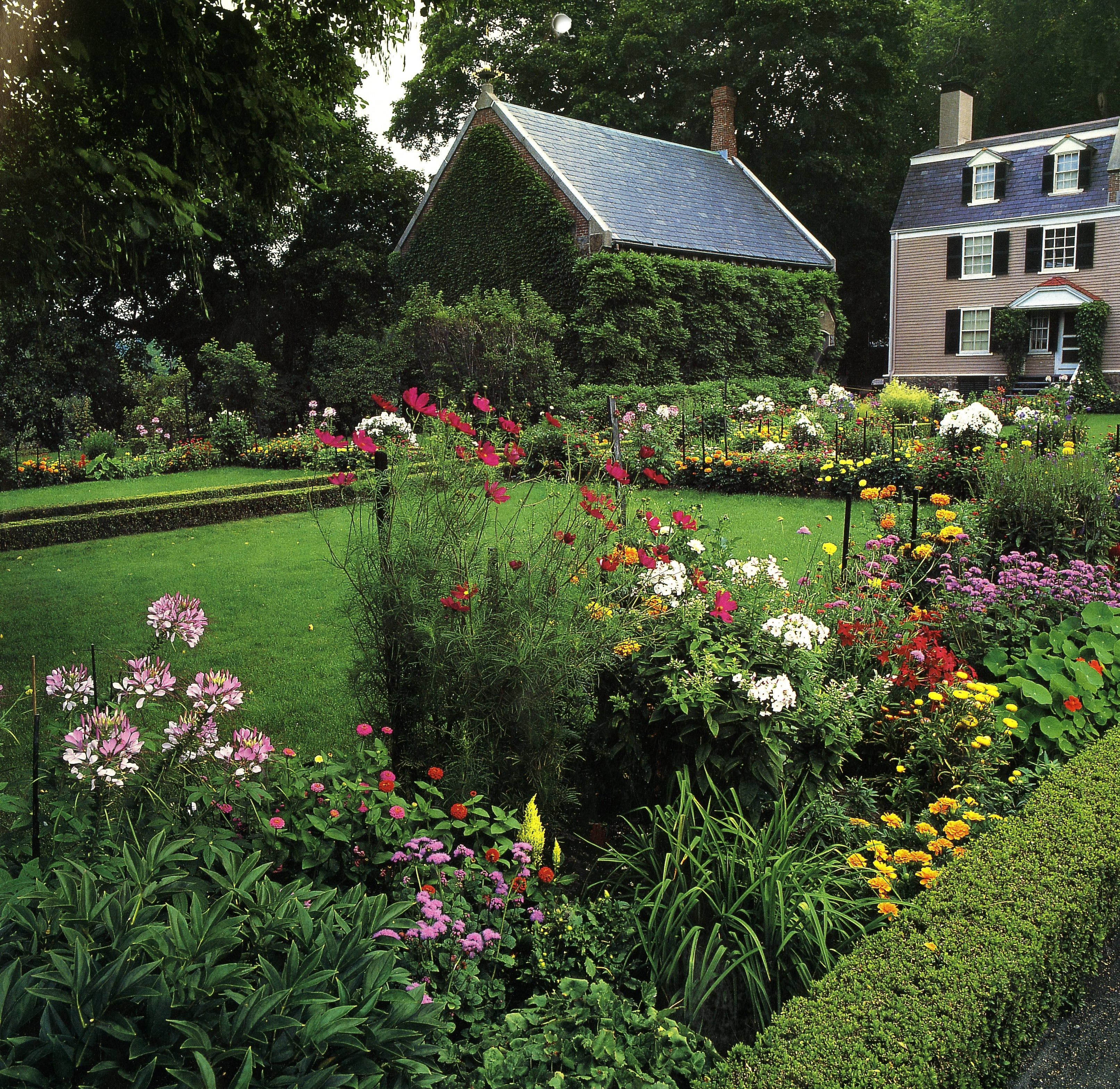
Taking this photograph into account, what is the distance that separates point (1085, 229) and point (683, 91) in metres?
13.0

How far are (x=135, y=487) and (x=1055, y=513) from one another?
12.4m

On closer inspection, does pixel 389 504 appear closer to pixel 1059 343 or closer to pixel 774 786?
pixel 774 786

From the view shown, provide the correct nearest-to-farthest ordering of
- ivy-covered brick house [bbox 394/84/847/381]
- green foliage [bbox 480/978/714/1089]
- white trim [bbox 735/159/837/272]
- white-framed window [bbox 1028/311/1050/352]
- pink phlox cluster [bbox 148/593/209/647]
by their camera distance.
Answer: green foliage [bbox 480/978/714/1089]
pink phlox cluster [bbox 148/593/209/647]
ivy-covered brick house [bbox 394/84/847/381]
white trim [bbox 735/159/837/272]
white-framed window [bbox 1028/311/1050/352]

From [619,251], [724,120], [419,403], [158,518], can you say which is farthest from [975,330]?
[419,403]

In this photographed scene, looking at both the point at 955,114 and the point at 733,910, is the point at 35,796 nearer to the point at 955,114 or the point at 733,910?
the point at 733,910

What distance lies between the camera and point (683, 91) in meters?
29.5

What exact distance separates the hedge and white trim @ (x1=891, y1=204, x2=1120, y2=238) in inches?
931

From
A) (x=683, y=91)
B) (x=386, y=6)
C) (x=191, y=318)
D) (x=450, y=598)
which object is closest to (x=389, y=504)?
(x=450, y=598)

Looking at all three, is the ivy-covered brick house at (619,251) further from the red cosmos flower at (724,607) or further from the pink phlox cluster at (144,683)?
the pink phlox cluster at (144,683)

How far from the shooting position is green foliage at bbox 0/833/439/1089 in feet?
5.72

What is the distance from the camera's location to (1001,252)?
27.3 metres

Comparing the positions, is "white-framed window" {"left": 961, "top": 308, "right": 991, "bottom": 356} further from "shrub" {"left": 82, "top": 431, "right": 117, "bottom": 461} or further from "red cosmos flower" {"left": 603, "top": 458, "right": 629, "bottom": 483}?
"red cosmos flower" {"left": 603, "top": 458, "right": 629, "bottom": 483}

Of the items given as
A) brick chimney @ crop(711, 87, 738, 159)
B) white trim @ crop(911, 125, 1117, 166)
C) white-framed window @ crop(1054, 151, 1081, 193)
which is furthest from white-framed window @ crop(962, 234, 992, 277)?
brick chimney @ crop(711, 87, 738, 159)

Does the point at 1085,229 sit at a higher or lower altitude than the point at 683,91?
lower
